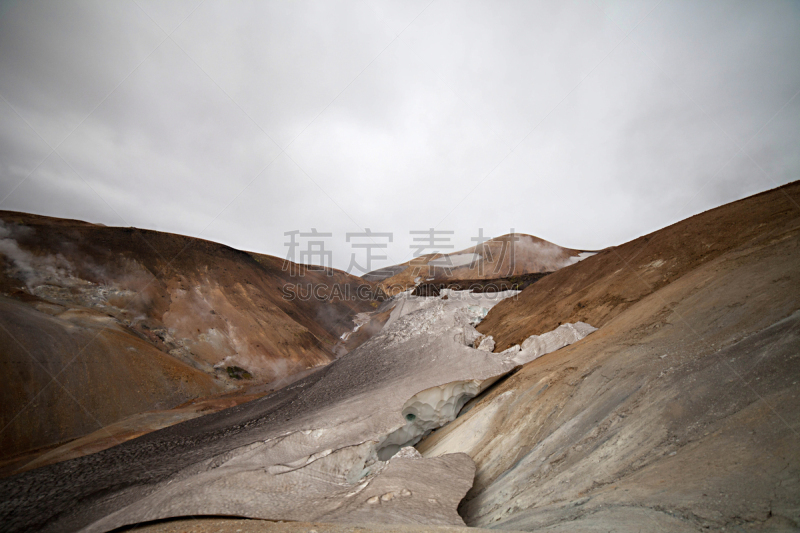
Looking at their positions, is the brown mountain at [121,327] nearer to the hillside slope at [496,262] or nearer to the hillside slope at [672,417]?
the hillside slope at [672,417]

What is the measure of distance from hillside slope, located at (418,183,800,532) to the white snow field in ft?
3.03

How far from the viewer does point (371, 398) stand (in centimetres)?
931

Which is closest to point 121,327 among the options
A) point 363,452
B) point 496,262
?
point 363,452

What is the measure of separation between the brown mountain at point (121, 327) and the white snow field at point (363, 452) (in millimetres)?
10046

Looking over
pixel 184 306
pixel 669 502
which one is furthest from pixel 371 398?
pixel 184 306

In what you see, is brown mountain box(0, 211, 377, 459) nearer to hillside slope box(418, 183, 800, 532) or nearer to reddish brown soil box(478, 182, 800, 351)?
hillside slope box(418, 183, 800, 532)

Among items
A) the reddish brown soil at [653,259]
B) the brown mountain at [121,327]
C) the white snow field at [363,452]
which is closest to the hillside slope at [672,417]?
the reddish brown soil at [653,259]

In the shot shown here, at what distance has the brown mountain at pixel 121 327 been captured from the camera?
1564 centimetres

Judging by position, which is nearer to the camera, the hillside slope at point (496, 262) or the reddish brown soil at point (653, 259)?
the reddish brown soil at point (653, 259)

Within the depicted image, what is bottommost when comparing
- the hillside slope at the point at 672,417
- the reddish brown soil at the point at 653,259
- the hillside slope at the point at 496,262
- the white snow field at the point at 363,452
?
the white snow field at the point at 363,452

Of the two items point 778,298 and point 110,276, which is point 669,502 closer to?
point 778,298

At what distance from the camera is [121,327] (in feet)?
74.0

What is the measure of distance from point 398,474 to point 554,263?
63.3 metres

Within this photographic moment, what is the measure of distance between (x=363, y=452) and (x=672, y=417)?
5.71 meters
